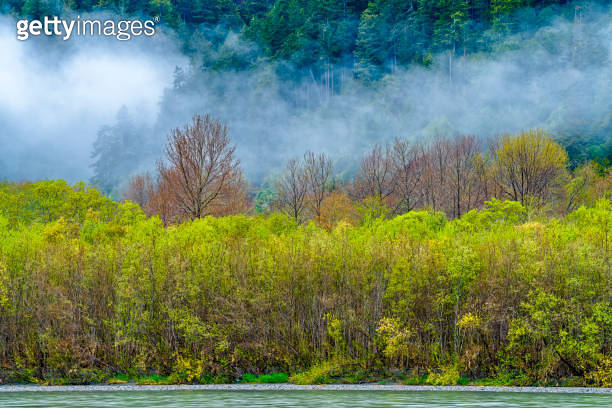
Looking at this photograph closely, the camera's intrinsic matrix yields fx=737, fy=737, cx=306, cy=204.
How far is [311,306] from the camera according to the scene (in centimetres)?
3822

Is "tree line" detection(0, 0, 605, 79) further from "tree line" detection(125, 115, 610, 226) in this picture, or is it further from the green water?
the green water

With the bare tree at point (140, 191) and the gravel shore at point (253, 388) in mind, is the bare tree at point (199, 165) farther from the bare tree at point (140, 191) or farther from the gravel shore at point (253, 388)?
the bare tree at point (140, 191)

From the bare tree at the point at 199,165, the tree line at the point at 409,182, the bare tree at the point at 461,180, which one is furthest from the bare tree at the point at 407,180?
the bare tree at the point at 199,165

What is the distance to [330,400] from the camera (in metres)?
30.9

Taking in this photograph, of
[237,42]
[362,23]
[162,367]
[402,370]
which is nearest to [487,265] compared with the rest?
[402,370]

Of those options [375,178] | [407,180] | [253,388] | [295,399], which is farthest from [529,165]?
[295,399]

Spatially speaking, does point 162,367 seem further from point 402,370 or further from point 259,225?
point 259,225

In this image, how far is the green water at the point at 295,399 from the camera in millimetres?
29328

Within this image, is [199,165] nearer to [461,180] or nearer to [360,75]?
[461,180]

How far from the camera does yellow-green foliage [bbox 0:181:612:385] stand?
118 ft

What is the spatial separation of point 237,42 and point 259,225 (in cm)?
12763

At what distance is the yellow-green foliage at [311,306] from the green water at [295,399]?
260 centimetres

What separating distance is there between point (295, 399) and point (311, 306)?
739 cm

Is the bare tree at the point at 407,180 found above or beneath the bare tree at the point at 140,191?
beneath
